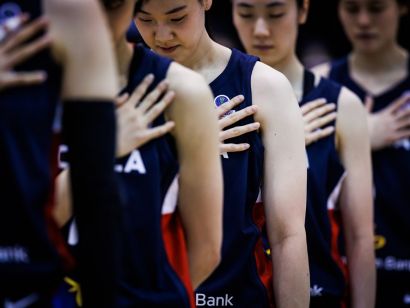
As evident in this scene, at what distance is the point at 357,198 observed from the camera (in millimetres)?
3939

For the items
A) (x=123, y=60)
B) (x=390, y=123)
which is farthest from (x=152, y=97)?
(x=390, y=123)

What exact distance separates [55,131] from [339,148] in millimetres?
1976

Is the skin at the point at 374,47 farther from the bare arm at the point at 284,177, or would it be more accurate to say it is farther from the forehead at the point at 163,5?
the forehead at the point at 163,5

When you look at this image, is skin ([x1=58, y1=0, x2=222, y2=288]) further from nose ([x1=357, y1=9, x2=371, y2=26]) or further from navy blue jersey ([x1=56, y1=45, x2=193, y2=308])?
nose ([x1=357, y1=9, x2=371, y2=26])

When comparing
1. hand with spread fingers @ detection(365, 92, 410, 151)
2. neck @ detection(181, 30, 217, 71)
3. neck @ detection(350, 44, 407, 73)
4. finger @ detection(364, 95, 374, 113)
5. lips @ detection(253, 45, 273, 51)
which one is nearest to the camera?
neck @ detection(181, 30, 217, 71)

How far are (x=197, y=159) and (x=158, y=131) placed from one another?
14cm

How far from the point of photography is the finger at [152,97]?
8.55 ft

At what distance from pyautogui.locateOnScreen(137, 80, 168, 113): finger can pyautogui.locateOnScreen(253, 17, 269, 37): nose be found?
1.41 metres

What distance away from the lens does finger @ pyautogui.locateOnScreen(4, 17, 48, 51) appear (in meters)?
2.10

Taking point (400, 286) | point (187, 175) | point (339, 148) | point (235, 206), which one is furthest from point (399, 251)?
point (187, 175)

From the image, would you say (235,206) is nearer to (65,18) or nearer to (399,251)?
(65,18)

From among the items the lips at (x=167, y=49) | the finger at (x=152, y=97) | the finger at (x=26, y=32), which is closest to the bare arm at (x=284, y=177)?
the lips at (x=167, y=49)

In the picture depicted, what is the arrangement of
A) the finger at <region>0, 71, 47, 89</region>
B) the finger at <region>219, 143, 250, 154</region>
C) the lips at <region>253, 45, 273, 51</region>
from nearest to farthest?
the finger at <region>0, 71, 47, 89</region>
the finger at <region>219, 143, 250, 154</region>
the lips at <region>253, 45, 273, 51</region>

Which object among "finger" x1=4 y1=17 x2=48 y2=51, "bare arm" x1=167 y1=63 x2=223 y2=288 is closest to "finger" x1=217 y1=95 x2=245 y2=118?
"bare arm" x1=167 y1=63 x2=223 y2=288
